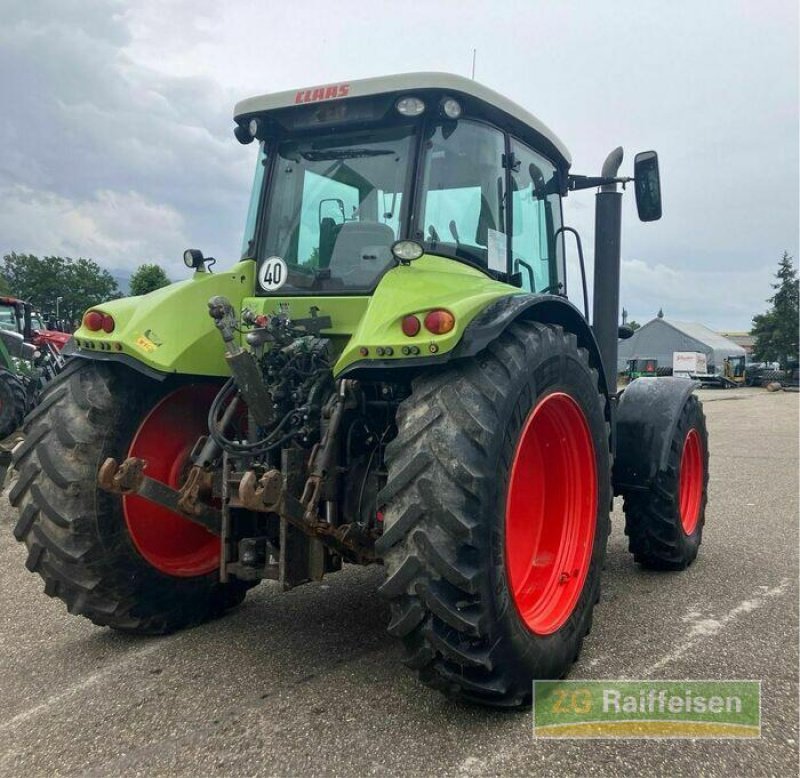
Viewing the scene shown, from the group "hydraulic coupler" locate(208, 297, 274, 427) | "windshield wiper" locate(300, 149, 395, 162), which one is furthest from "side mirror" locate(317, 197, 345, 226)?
"hydraulic coupler" locate(208, 297, 274, 427)

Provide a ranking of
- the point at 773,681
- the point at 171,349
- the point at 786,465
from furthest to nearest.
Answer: the point at 786,465
the point at 171,349
the point at 773,681

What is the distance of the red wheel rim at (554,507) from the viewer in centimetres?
329

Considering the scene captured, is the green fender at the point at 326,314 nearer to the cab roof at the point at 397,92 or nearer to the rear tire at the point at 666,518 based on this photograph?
the cab roof at the point at 397,92

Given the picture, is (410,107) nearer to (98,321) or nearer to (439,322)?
(439,322)

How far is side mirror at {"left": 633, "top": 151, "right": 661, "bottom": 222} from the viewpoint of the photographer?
171 inches

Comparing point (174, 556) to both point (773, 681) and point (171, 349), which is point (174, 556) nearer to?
point (171, 349)

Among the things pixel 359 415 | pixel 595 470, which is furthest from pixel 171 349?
pixel 595 470

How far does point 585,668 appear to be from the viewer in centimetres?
321

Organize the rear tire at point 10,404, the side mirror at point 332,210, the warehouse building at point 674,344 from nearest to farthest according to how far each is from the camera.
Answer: the side mirror at point 332,210 → the rear tire at point 10,404 → the warehouse building at point 674,344

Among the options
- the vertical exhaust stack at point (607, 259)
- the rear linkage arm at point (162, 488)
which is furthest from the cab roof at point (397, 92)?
the rear linkage arm at point (162, 488)

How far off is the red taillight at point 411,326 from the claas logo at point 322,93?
1.32 meters

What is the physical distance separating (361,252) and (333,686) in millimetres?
1874

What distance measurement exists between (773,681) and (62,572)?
10.1 ft

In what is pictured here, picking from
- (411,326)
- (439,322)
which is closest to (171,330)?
(411,326)
